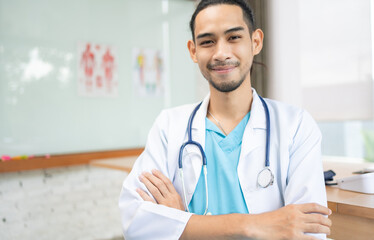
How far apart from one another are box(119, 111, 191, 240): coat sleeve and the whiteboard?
1.58 meters

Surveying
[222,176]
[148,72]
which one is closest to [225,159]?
[222,176]

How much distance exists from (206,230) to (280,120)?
43 cm

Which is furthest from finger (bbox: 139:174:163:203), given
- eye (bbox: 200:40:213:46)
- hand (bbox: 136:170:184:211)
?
eye (bbox: 200:40:213:46)

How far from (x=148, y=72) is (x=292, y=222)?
2295 mm

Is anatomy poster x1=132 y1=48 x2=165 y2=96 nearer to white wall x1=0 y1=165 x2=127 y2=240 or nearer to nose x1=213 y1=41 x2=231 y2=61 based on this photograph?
white wall x1=0 y1=165 x2=127 y2=240

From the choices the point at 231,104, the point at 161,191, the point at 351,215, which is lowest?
the point at 351,215

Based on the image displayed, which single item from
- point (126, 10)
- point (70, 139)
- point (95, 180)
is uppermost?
point (126, 10)

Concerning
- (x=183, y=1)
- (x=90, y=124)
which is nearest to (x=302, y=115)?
(x=90, y=124)

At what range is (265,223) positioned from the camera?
2.93ft

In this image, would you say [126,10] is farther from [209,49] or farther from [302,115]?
[302,115]

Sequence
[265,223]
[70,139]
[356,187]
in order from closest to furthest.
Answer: [265,223] < [356,187] < [70,139]

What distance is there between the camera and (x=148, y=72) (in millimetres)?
2980

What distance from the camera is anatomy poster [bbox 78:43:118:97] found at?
2.63 meters

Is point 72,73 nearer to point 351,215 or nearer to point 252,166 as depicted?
point 252,166
